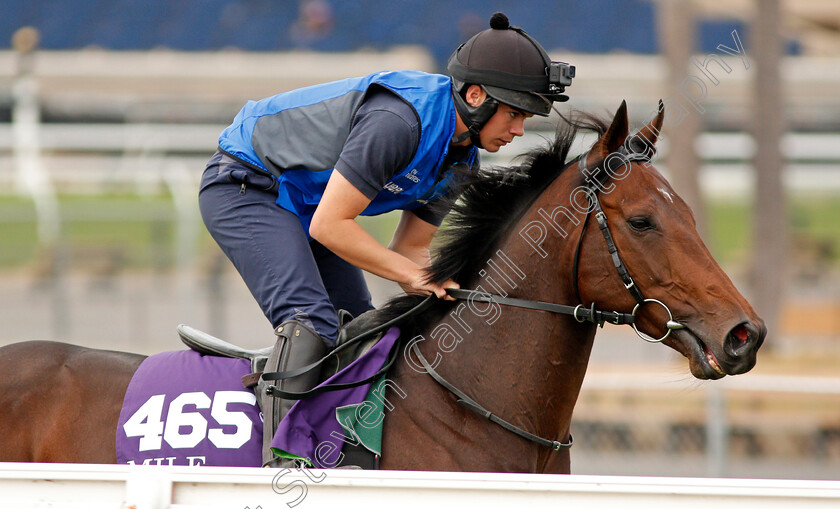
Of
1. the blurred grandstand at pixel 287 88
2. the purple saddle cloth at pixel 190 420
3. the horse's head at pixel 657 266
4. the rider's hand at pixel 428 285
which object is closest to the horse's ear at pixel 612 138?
the horse's head at pixel 657 266

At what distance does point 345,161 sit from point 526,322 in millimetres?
740

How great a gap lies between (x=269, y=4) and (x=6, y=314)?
15.8 metres

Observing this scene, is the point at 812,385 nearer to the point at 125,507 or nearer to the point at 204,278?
the point at 125,507

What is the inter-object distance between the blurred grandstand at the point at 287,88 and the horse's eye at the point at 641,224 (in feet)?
1.83

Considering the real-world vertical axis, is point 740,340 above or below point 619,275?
below

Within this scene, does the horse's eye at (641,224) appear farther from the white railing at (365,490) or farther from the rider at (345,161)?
the white railing at (365,490)

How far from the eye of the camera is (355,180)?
270 centimetres

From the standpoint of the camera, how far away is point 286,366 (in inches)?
108

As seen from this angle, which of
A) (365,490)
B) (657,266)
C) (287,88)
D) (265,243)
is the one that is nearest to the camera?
(365,490)

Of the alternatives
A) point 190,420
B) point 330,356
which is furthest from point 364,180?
point 190,420

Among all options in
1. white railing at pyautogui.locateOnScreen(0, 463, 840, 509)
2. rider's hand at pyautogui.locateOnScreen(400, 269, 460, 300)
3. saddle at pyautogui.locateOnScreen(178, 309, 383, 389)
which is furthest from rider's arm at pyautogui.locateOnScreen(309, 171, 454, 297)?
white railing at pyautogui.locateOnScreen(0, 463, 840, 509)

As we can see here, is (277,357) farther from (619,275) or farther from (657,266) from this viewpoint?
(657,266)

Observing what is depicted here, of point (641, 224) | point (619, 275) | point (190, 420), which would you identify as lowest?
point (190, 420)

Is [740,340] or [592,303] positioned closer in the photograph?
[740,340]
